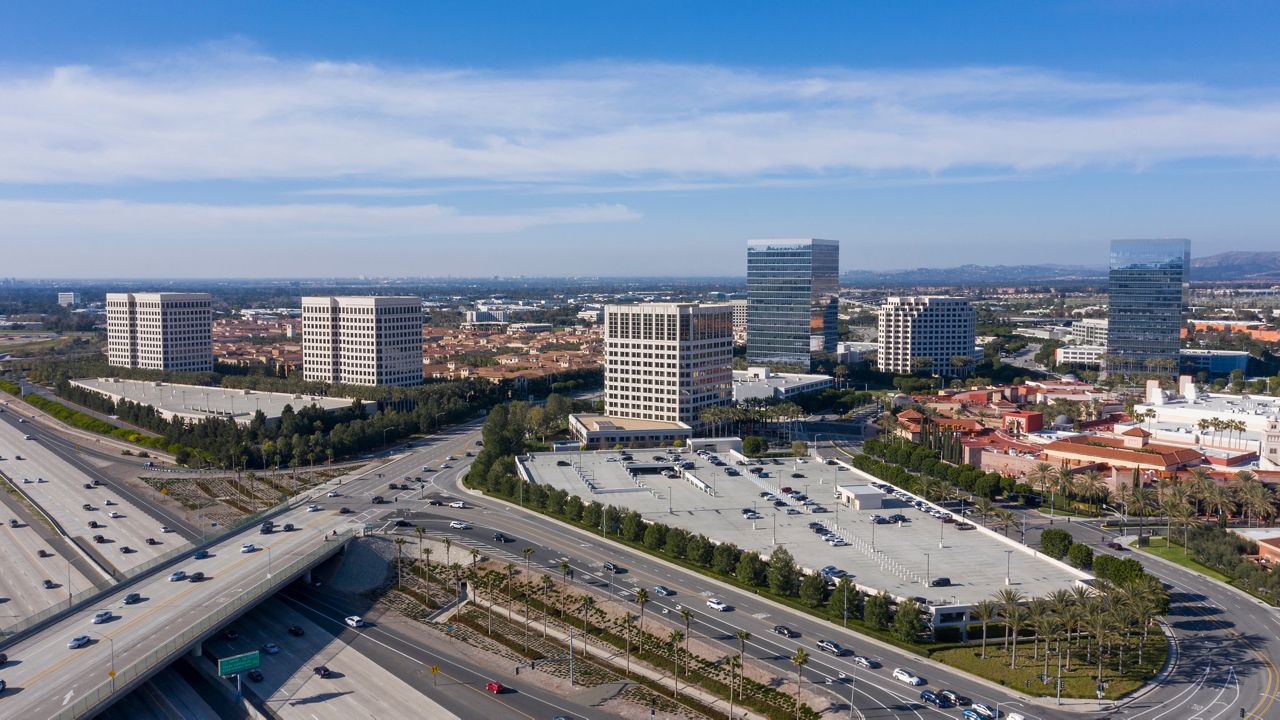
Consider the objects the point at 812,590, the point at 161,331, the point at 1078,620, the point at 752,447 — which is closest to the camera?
the point at 1078,620

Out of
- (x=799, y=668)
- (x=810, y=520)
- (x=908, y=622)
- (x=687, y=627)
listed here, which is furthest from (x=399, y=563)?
(x=908, y=622)

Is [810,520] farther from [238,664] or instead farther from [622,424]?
[238,664]

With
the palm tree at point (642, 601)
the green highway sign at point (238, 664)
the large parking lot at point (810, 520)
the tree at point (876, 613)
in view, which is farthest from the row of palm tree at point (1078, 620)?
the green highway sign at point (238, 664)

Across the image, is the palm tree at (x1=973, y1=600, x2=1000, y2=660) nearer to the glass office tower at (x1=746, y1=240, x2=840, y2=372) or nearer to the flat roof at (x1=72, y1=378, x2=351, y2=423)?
the flat roof at (x1=72, y1=378, x2=351, y2=423)

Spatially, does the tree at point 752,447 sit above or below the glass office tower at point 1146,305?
below

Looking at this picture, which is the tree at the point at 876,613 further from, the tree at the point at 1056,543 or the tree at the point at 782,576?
the tree at the point at 1056,543

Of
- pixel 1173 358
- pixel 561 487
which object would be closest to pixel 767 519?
pixel 561 487
